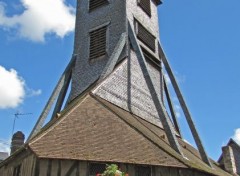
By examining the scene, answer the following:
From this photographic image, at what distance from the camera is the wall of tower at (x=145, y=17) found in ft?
46.3

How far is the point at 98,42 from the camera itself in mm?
14000

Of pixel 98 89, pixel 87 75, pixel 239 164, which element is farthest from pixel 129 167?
pixel 239 164

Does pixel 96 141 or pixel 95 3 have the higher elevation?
pixel 95 3

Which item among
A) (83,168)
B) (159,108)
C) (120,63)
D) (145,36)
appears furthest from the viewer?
(145,36)

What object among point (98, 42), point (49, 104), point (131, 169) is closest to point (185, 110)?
point (98, 42)

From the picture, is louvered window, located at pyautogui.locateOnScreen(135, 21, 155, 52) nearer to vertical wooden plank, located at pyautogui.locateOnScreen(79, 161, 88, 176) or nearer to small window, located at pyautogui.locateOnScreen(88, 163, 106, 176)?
small window, located at pyautogui.locateOnScreen(88, 163, 106, 176)

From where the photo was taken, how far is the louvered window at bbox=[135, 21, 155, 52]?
14289 mm

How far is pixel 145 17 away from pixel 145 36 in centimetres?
112

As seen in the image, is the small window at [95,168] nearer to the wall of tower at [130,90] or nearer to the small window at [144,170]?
the small window at [144,170]

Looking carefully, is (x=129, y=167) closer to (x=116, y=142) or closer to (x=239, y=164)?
(x=116, y=142)

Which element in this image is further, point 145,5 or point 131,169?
point 145,5

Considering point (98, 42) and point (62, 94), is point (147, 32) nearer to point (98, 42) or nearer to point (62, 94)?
point (98, 42)

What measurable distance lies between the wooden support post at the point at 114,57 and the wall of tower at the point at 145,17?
122 centimetres

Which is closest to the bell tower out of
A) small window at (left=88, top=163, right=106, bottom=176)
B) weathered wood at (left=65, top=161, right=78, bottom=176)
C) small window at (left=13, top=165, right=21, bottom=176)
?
small window at (left=13, top=165, right=21, bottom=176)
